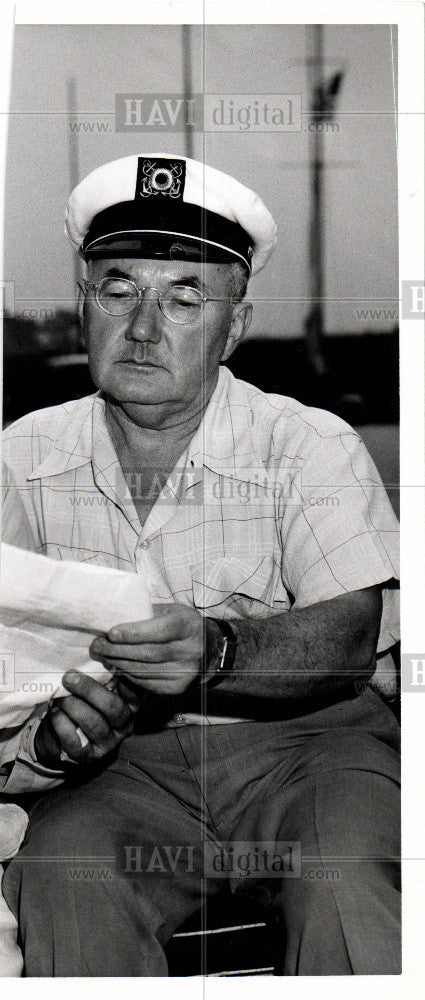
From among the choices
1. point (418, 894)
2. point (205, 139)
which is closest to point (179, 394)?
point (205, 139)

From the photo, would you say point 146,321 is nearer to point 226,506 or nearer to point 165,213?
point 165,213

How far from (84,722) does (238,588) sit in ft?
1.49

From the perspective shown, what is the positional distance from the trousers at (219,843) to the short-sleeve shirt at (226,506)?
26 centimetres

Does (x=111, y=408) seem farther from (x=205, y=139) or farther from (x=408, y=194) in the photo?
(x=408, y=194)

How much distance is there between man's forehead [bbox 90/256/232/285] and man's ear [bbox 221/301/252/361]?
7 cm

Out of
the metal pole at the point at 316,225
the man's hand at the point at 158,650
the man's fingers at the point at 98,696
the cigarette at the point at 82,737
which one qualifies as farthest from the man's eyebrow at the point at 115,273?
the cigarette at the point at 82,737

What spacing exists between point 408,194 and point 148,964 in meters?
1.81

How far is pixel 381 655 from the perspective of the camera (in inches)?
85.1

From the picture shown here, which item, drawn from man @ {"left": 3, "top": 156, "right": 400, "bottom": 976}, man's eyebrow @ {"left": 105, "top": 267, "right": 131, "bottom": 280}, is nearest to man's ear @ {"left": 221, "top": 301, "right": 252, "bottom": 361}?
man @ {"left": 3, "top": 156, "right": 400, "bottom": 976}

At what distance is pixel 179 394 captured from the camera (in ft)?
7.03

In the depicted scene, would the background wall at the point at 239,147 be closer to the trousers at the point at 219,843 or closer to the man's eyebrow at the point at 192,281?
the man's eyebrow at the point at 192,281

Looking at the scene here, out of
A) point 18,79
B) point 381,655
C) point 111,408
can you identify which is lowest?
point 381,655

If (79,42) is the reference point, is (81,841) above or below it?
below

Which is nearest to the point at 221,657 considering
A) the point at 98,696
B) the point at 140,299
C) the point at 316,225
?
the point at 98,696
